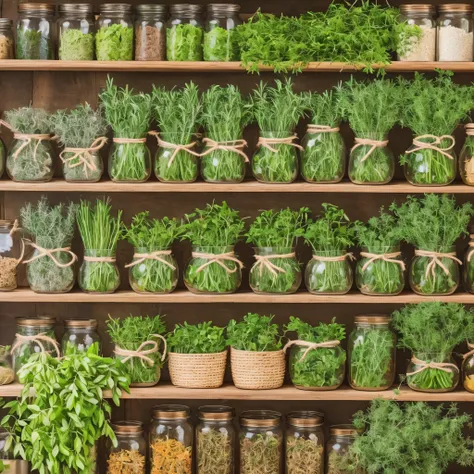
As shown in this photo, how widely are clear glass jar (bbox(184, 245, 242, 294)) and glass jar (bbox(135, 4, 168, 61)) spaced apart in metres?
0.73

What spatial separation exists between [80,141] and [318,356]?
1.19 metres

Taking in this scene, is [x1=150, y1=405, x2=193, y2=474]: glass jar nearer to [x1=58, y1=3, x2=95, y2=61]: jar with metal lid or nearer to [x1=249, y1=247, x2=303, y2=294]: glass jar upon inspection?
[x1=249, y1=247, x2=303, y2=294]: glass jar

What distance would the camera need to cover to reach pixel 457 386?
412cm

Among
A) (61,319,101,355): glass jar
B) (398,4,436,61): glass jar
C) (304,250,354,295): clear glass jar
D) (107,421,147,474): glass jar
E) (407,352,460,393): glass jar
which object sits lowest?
(107,421,147,474): glass jar

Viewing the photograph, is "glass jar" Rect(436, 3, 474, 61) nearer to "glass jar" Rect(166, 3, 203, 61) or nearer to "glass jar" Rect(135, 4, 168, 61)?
"glass jar" Rect(166, 3, 203, 61)

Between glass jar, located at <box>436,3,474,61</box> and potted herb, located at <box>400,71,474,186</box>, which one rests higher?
glass jar, located at <box>436,3,474,61</box>

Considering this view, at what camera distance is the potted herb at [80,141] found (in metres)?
3.97

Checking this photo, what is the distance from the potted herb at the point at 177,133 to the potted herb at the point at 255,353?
0.59 m

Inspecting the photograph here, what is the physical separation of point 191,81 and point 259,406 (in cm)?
132

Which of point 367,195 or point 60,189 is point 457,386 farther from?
point 60,189

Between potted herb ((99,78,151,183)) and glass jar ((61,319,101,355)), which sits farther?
glass jar ((61,319,101,355))

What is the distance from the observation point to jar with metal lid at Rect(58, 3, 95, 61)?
3.96 m

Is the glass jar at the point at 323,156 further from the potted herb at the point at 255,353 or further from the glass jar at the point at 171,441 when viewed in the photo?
the glass jar at the point at 171,441

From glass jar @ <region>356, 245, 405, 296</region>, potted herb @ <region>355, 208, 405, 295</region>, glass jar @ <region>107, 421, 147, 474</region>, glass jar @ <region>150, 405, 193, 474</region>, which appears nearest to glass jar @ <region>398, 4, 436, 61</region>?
potted herb @ <region>355, 208, 405, 295</region>
